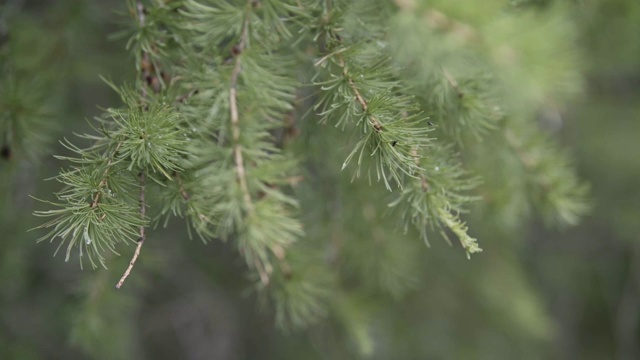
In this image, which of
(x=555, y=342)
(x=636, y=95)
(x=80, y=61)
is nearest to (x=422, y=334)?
(x=555, y=342)

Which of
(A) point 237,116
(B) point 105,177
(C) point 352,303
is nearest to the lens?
(B) point 105,177

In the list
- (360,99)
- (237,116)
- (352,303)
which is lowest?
(352,303)

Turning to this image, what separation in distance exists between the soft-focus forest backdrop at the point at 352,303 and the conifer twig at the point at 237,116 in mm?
452

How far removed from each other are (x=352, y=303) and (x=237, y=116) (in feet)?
2.64

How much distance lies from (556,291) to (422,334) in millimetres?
914

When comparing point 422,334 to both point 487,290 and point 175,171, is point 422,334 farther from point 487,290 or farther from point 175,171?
point 175,171

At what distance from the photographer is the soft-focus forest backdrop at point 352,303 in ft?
5.11

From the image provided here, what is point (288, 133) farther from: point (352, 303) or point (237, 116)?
point (352, 303)

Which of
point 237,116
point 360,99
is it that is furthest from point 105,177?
point 360,99

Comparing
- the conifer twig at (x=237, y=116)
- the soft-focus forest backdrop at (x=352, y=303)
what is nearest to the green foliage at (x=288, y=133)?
the conifer twig at (x=237, y=116)

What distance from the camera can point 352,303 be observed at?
161cm

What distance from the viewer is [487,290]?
238cm

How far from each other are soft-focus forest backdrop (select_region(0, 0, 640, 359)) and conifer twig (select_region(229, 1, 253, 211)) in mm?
452

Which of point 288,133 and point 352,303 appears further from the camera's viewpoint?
point 352,303
